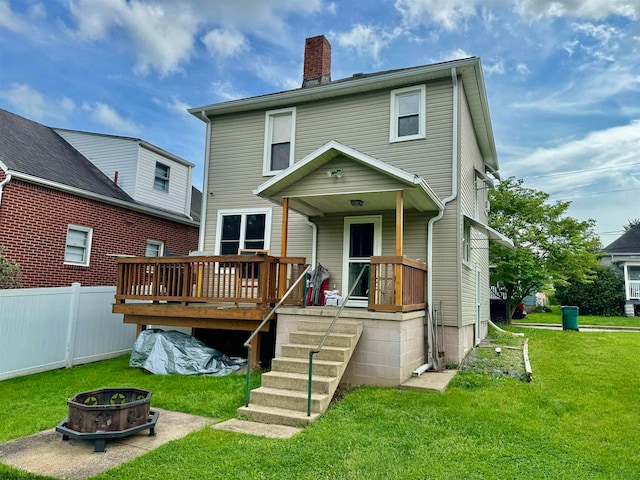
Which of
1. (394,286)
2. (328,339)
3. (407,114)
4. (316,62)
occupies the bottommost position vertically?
(328,339)

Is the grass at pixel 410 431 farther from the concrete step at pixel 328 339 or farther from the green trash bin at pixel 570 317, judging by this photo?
the green trash bin at pixel 570 317

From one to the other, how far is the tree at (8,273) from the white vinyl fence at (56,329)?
4.79 feet

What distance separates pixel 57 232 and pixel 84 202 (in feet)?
3.94

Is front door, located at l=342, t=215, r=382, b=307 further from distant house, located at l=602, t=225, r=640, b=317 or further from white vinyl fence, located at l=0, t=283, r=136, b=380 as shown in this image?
distant house, located at l=602, t=225, r=640, b=317

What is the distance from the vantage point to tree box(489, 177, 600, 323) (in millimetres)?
18094

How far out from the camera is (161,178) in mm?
15336

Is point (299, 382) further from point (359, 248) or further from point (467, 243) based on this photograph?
point (467, 243)

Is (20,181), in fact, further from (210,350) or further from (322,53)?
(322,53)

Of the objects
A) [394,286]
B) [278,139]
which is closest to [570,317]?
[394,286]

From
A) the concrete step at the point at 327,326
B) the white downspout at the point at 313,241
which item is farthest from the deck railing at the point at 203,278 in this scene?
the concrete step at the point at 327,326

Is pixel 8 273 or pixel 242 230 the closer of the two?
pixel 8 273

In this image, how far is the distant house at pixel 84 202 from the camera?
1023cm

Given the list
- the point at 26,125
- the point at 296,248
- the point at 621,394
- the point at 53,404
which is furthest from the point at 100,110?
the point at 621,394

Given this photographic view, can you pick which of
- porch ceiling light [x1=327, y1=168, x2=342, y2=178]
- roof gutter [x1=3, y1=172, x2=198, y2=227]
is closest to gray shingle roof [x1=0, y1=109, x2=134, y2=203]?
roof gutter [x1=3, y1=172, x2=198, y2=227]
